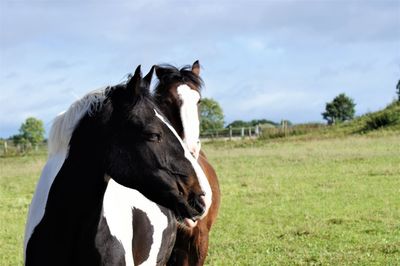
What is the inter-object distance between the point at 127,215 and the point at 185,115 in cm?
119

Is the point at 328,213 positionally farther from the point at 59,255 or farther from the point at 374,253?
the point at 59,255

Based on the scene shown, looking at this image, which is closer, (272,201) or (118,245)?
(118,245)

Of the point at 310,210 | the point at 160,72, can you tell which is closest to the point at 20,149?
the point at 310,210

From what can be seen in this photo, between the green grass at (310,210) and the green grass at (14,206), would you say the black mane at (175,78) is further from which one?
the green grass at (14,206)

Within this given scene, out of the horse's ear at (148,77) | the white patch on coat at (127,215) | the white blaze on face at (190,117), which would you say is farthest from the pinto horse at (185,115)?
the horse's ear at (148,77)

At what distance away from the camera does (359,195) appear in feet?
42.2

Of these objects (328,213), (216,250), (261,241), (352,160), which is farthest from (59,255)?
(352,160)

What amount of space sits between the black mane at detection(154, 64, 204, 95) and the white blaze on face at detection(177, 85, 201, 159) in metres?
0.11

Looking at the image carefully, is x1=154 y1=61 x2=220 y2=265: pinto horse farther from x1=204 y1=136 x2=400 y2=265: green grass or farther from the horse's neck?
x1=204 y1=136 x2=400 y2=265: green grass

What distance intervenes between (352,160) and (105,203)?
16.6 meters

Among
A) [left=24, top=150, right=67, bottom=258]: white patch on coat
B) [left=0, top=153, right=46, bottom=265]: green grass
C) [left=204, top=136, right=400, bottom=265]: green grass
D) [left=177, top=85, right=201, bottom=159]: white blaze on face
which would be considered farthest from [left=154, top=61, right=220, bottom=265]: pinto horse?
[left=0, top=153, right=46, bottom=265]: green grass

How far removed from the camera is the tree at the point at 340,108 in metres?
57.8

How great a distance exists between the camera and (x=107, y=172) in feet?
11.6

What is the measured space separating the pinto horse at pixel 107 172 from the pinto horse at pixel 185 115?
113 cm
